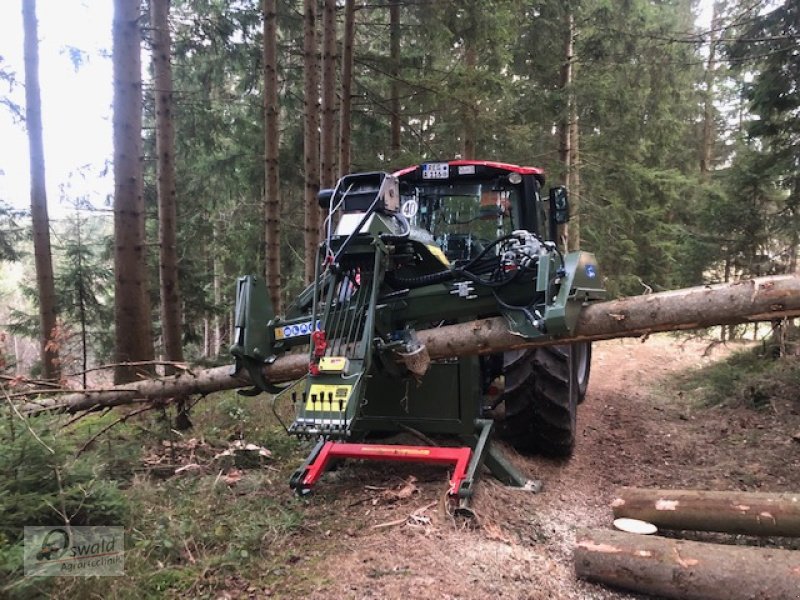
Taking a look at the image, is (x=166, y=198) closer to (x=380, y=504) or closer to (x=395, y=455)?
(x=395, y=455)

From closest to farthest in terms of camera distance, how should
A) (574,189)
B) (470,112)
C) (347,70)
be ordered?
(347,70)
(470,112)
(574,189)

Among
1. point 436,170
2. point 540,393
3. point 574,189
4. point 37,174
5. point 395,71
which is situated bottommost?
point 540,393

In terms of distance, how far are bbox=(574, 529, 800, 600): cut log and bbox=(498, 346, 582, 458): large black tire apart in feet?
5.17

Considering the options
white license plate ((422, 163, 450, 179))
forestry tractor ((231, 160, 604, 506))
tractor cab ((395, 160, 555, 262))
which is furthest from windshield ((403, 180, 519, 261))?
forestry tractor ((231, 160, 604, 506))

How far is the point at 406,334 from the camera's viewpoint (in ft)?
14.3

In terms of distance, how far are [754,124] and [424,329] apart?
659 cm

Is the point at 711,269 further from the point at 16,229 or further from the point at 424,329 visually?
the point at 16,229

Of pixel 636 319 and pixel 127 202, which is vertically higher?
pixel 127 202

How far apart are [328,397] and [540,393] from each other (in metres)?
2.09

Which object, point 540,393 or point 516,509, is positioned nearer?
point 516,509

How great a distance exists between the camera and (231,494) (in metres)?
4.38

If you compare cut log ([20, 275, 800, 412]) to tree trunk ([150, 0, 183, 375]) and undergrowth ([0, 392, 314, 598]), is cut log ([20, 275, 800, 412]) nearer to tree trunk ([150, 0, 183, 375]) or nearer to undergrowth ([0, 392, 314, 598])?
undergrowth ([0, 392, 314, 598])

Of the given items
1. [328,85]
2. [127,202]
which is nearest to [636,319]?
[127,202]

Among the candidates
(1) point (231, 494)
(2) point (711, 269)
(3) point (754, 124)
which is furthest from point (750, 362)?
(1) point (231, 494)
